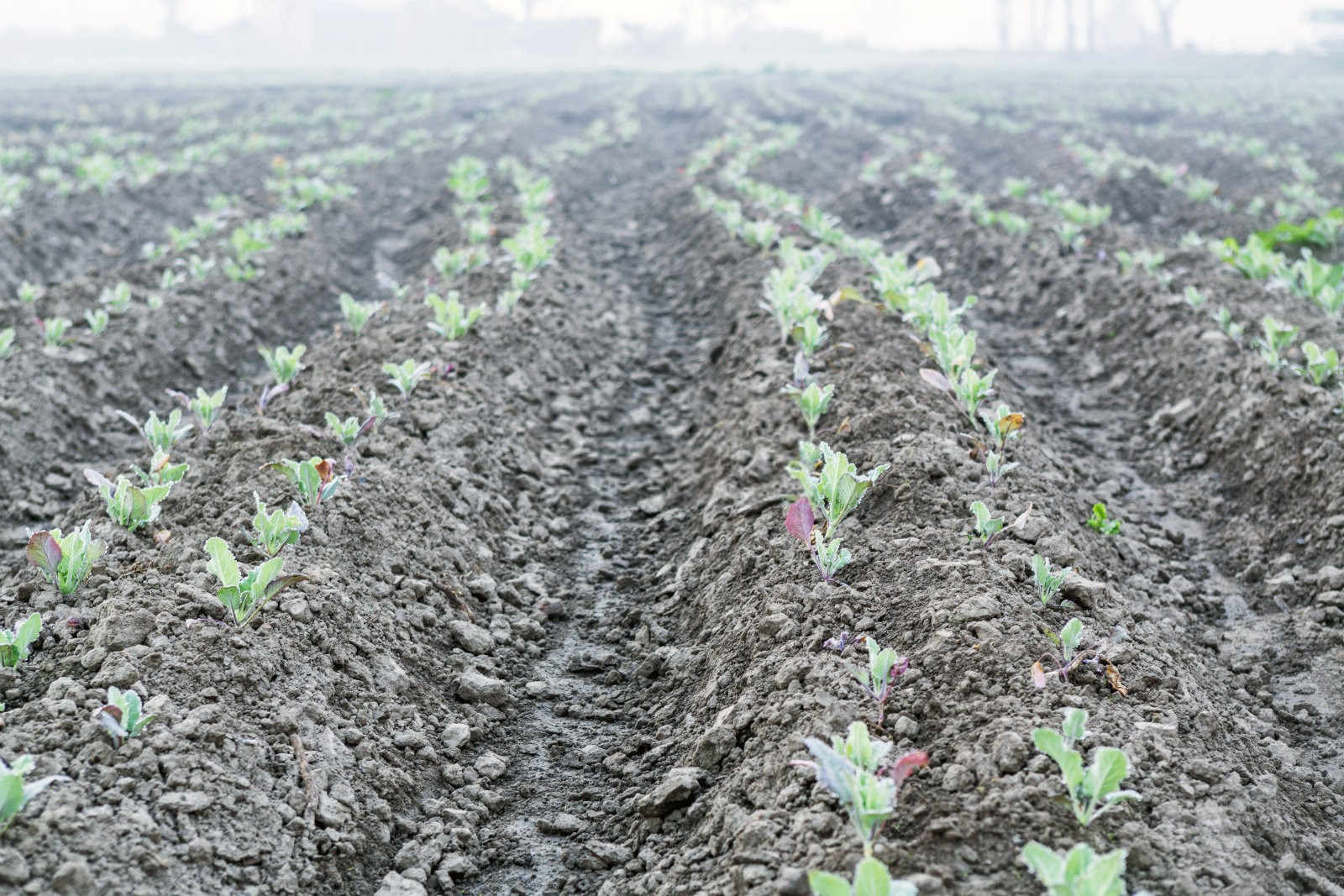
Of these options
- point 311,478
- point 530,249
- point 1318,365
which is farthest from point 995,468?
point 530,249

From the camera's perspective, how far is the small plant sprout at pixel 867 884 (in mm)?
1833

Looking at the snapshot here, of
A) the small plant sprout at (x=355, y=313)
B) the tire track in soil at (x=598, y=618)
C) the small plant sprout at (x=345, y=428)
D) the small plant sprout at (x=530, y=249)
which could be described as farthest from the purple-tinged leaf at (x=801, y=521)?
the small plant sprout at (x=530, y=249)

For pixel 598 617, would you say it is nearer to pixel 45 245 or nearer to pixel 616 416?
pixel 616 416

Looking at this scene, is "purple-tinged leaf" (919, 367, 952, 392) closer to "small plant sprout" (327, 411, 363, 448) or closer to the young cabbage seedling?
the young cabbage seedling

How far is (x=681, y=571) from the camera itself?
398 centimetres

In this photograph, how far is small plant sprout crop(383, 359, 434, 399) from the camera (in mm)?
4801

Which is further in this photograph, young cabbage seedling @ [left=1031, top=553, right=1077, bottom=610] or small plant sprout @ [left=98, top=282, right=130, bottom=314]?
small plant sprout @ [left=98, top=282, right=130, bottom=314]

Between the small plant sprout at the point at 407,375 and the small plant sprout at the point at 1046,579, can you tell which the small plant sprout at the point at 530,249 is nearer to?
the small plant sprout at the point at 407,375

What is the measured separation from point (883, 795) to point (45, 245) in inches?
393

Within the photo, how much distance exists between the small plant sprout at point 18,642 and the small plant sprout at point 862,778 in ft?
7.06

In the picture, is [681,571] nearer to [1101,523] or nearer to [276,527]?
[276,527]

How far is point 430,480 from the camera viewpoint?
Result: 4238 millimetres

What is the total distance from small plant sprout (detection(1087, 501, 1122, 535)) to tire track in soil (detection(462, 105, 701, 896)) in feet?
5.86

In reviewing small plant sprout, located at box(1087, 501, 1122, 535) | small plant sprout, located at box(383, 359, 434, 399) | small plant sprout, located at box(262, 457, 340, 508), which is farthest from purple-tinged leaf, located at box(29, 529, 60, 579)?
small plant sprout, located at box(1087, 501, 1122, 535)
